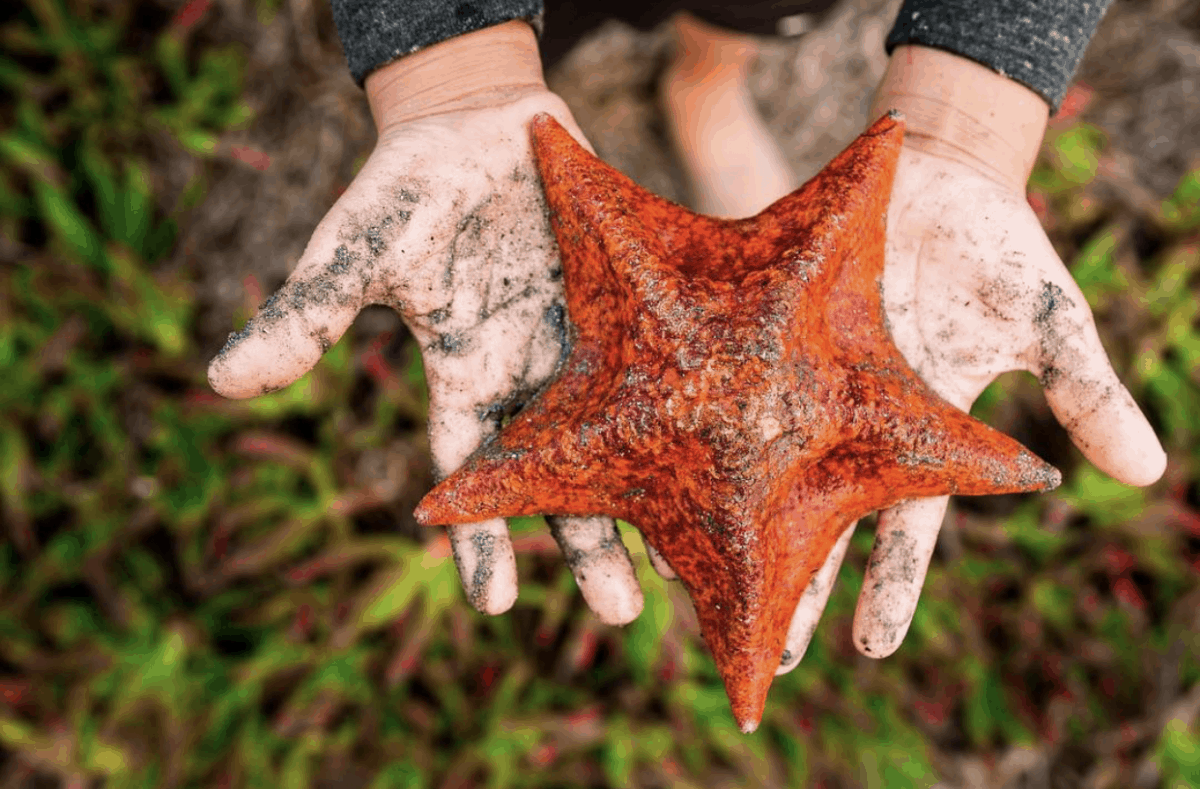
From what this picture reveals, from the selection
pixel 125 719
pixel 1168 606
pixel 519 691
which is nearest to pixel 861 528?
pixel 1168 606

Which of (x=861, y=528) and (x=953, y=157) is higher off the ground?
(x=953, y=157)

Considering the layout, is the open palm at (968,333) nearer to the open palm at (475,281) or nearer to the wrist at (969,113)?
the wrist at (969,113)

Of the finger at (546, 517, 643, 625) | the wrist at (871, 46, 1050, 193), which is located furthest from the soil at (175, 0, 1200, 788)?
the finger at (546, 517, 643, 625)

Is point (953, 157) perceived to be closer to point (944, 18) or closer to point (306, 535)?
point (944, 18)

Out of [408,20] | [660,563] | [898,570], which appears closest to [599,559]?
[660,563]

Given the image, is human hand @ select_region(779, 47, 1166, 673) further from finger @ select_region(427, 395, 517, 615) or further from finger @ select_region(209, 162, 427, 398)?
finger @ select_region(209, 162, 427, 398)

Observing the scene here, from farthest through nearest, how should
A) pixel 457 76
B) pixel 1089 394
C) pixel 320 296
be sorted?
pixel 457 76 < pixel 1089 394 < pixel 320 296

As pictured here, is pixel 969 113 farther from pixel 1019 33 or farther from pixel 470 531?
pixel 470 531
